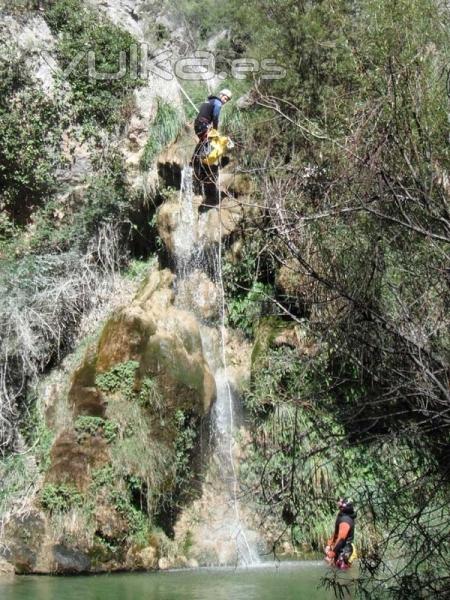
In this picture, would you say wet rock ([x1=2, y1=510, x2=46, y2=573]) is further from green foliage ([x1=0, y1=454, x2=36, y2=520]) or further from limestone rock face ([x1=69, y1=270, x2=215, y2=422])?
limestone rock face ([x1=69, y1=270, x2=215, y2=422])

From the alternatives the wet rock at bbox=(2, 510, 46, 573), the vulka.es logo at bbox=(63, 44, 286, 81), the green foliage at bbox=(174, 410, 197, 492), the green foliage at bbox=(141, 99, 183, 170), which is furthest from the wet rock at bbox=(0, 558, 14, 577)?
the vulka.es logo at bbox=(63, 44, 286, 81)

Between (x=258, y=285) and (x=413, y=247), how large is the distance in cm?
813

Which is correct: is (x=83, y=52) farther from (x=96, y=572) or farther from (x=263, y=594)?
(x=263, y=594)

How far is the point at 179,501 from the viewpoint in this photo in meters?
11.6

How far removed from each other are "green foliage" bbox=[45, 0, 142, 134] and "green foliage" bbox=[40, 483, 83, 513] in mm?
8066

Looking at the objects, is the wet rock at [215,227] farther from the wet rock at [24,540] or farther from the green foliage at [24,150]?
the wet rock at [24,540]

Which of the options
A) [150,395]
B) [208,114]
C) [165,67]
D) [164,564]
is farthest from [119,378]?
[165,67]

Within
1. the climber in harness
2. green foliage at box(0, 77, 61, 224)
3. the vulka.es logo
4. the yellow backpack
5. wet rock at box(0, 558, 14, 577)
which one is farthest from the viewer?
green foliage at box(0, 77, 61, 224)

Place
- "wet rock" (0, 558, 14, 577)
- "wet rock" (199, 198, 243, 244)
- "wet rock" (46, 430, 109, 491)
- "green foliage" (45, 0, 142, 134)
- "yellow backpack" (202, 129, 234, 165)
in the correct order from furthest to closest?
1. "green foliage" (45, 0, 142, 134)
2. "wet rock" (199, 198, 243, 244)
3. "yellow backpack" (202, 129, 234, 165)
4. "wet rock" (46, 430, 109, 491)
5. "wet rock" (0, 558, 14, 577)

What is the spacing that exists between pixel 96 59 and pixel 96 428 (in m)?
8.86

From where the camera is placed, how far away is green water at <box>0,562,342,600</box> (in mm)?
8664

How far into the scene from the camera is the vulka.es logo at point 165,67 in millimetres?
14992

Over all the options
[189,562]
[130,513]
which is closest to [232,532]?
[189,562]

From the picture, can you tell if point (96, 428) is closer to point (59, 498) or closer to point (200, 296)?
point (59, 498)
